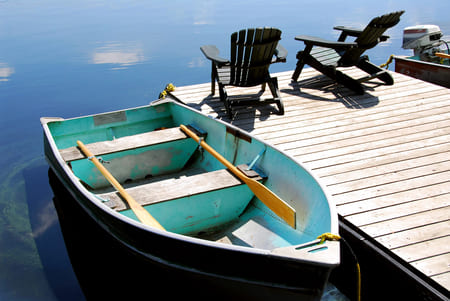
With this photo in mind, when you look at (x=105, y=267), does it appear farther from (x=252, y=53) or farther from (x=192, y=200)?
(x=252, y=53)

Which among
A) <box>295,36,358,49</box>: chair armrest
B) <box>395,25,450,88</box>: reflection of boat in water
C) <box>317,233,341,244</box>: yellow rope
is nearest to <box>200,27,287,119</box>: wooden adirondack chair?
<box>295,36,358,49</box>: chair armrest

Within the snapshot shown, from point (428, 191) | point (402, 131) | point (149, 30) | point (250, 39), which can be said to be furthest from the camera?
point (149, 30)

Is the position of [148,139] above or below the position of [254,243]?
above

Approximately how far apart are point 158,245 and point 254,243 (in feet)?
2.50

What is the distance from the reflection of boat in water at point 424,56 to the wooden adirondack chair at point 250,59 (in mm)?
2509

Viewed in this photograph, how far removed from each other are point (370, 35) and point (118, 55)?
322 inches

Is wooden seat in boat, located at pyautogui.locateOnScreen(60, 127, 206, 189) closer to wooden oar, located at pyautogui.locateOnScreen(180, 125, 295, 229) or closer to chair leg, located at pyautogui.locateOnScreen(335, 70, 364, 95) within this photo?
wooden oar, located at pyautogui.locateOnScreen(180, 125, 295, 229)

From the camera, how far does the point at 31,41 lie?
1329 centimetres

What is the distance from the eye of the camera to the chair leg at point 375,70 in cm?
557

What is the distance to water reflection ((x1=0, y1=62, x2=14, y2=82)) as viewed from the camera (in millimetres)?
9866

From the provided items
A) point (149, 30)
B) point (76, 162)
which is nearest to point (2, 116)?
point (76, 162)

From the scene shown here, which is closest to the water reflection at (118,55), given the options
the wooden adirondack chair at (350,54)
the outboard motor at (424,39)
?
the wooden adirondack chair at (350,54)

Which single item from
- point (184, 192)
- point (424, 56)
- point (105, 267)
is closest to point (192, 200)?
point (184, 192)

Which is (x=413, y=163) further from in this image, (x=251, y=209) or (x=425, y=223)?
(x=251, y=209)
